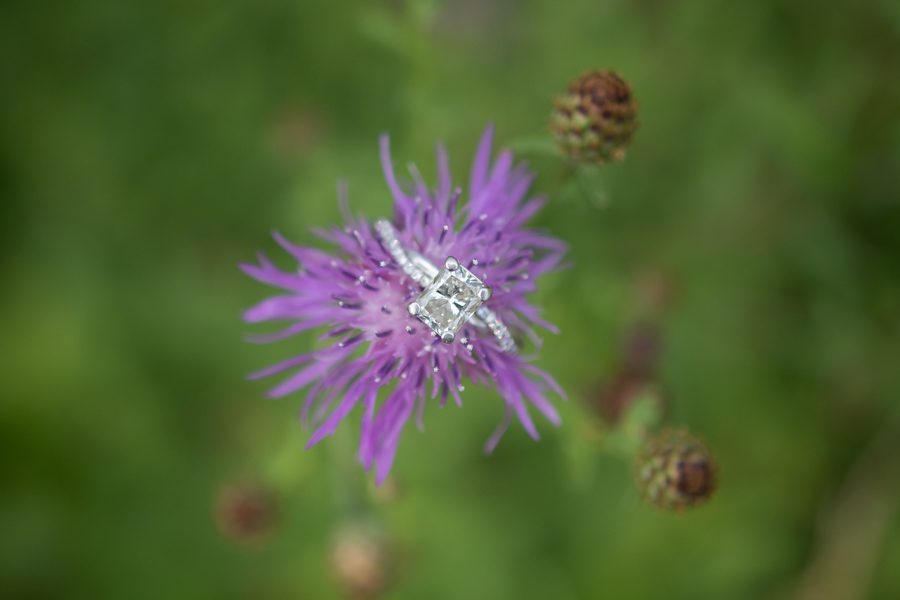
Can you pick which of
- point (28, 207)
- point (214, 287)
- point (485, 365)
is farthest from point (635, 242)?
point (28, 207)

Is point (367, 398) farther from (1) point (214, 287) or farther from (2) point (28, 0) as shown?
A: (2) point (28, 0)

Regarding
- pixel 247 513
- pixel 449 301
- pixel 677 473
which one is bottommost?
pixel 247 513

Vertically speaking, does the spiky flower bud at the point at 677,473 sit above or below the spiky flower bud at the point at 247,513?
above

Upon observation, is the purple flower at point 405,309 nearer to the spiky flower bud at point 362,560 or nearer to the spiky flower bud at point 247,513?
the spiky flower bud at point 247,513

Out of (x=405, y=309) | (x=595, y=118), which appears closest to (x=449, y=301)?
(x=405, y=309)

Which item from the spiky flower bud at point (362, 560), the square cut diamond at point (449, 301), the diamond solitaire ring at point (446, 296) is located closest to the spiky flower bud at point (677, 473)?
the diamond solitaire ring at point (446, 296)

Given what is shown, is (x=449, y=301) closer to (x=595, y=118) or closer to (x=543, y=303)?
(x=595, y=118)
